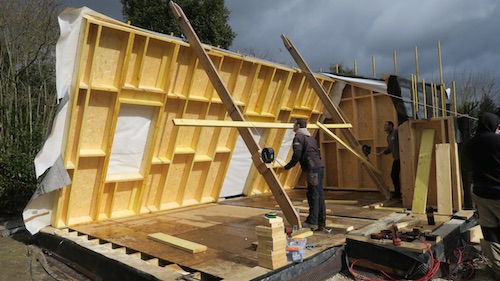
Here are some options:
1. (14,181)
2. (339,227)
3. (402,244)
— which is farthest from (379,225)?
(14,181)

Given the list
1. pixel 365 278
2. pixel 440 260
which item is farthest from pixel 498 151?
pixel 365 278

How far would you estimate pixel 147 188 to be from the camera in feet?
20.8

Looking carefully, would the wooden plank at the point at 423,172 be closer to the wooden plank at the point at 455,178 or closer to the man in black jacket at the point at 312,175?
the wooden plank at the point at 455,178

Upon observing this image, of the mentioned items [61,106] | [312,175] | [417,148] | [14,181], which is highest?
[417,148]

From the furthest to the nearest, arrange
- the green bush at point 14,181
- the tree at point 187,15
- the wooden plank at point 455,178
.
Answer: the tree at point 187,15 < the green bush at point 14,181 < the wooden plank at point 455,178

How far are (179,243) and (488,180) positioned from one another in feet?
11.1

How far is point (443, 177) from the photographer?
215 inches

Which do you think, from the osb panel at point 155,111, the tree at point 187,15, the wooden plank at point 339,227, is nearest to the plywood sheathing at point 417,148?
the wooden plank at point 339,227

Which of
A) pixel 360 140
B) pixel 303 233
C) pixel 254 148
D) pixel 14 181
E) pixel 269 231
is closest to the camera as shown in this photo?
pixel 269 231

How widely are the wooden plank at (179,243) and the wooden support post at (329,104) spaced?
3922mm

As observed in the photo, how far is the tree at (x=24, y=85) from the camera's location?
7.41m

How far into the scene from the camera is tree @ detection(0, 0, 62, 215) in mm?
7414

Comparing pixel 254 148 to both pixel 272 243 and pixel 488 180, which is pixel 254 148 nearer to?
pixel 272 243

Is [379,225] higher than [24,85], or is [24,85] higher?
[24,85]
